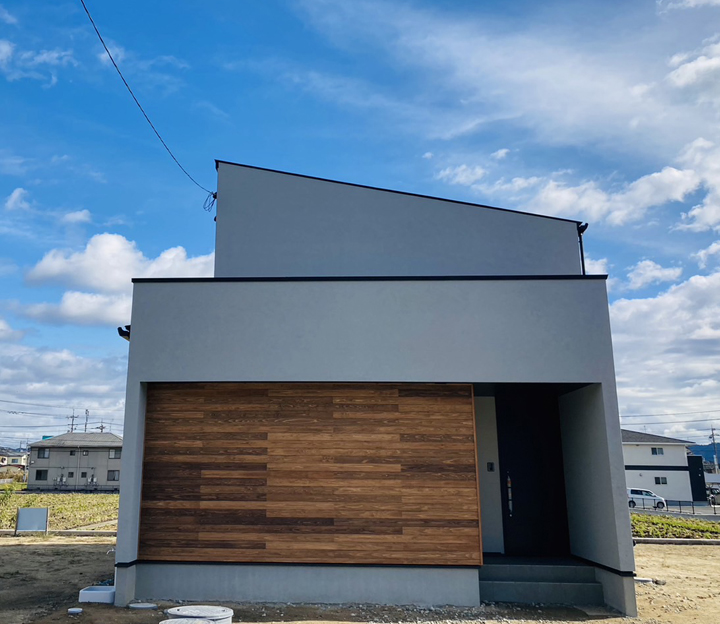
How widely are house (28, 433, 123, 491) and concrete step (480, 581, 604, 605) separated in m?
39.0

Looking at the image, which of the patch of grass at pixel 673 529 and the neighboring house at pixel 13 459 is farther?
the neighboring house at pixel 13 459

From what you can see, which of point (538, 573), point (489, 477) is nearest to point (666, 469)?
point (489, 477)

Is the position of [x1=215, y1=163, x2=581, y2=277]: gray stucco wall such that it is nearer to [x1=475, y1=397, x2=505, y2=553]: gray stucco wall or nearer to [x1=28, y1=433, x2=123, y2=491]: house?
[x1=475, y1=397, x2=505, y2=553]: gray stucco wall

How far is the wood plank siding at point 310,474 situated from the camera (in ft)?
25.4

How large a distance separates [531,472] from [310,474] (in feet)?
13.6

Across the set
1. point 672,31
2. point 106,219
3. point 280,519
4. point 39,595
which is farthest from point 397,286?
point 106,219

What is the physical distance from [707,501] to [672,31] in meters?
35.8

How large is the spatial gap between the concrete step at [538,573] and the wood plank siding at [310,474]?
0.82 meters

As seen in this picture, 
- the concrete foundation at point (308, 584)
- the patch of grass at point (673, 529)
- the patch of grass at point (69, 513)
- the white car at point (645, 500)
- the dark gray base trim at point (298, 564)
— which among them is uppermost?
the dark gray base trim at point (298, 564)

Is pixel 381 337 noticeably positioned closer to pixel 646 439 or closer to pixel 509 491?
→ pixel 509 491

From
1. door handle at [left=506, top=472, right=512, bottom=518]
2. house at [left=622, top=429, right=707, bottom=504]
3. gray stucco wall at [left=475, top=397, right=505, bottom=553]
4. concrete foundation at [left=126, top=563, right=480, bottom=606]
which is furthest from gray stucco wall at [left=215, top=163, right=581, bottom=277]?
house at [left=622, top=429, right=707, bottom=504]

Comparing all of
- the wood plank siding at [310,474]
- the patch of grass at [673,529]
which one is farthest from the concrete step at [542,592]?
the patch of grass at [673,529]

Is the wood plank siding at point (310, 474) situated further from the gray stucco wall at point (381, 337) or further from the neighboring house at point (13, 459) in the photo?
the neighboring house at point (13, 459)

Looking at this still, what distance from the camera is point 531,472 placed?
9742 millimetres
